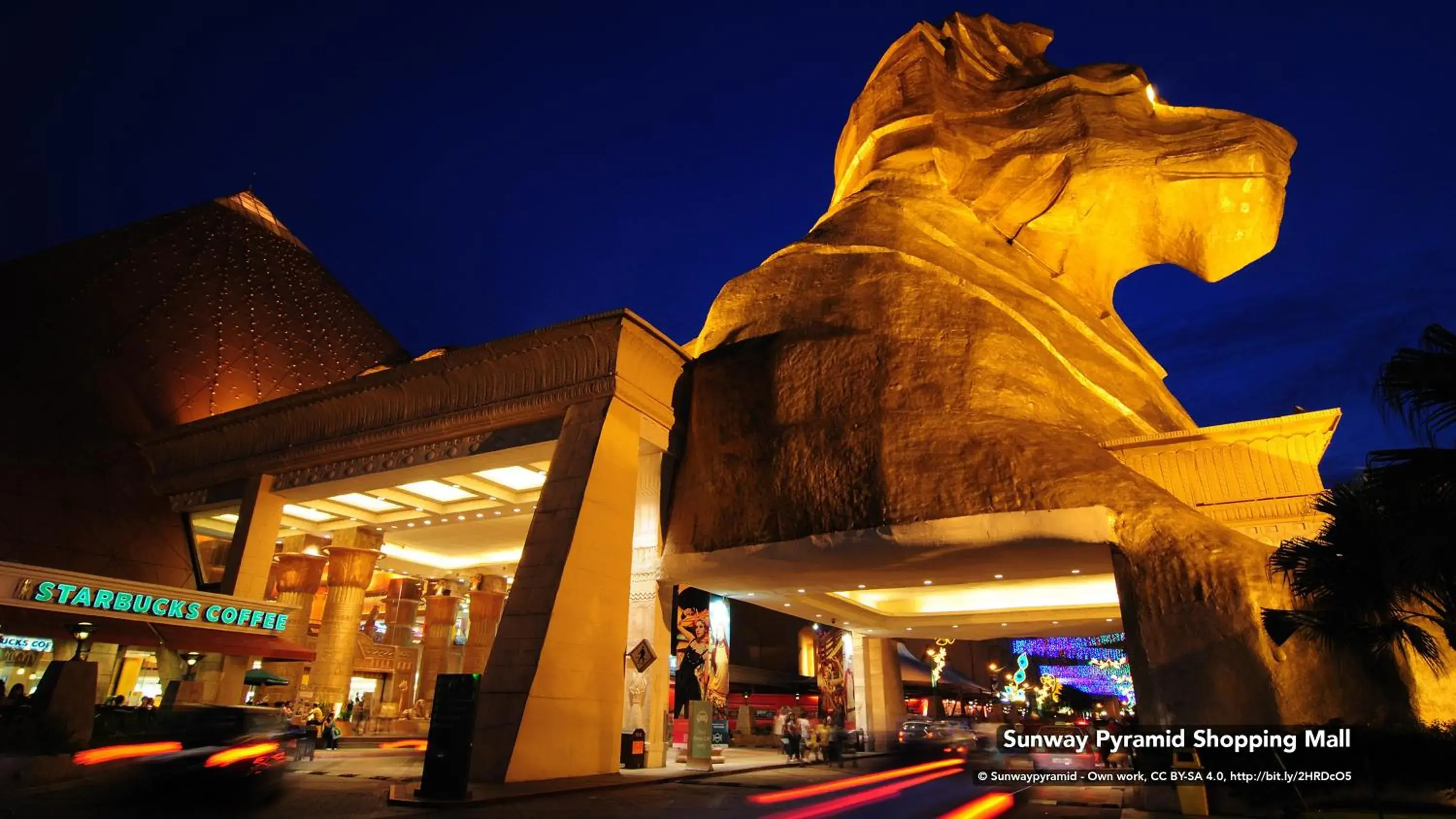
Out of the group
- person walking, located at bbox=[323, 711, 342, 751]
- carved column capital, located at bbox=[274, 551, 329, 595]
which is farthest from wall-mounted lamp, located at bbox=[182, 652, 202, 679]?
carved column capital, located at bbox=[274, 551, 329, 595]

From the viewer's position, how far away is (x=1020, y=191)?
80.1 feet

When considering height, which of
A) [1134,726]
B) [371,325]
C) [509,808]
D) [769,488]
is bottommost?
[509,808]

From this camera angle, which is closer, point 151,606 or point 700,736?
point 151,606

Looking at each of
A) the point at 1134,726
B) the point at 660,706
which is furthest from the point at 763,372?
the point at 1134,726

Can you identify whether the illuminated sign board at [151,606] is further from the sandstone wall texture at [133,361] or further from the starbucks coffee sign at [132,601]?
the sandstone wall texture at [133,361]

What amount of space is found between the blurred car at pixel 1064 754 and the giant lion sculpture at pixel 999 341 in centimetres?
181

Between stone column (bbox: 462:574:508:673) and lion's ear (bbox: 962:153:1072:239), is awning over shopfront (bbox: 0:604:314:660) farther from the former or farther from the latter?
lion's ear (bbox: 962:153:1072:239)

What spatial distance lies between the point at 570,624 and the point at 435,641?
75.4 feet

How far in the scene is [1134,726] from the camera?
462 inches

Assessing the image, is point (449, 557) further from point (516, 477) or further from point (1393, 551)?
point (1393, 551)

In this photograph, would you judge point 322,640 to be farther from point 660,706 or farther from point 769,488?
point 769,488

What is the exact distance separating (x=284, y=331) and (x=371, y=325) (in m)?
4.11

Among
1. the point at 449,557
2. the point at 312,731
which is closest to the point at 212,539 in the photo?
the point at 449,557

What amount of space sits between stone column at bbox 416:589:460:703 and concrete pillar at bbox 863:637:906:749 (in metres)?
17.9
